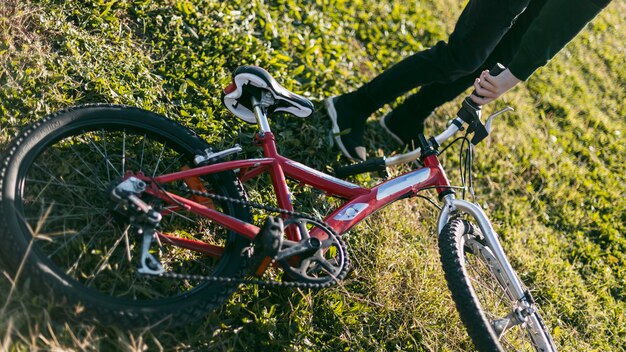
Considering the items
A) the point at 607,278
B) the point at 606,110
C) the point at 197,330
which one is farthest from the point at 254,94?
the point at 606,110

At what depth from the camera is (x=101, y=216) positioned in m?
3.14

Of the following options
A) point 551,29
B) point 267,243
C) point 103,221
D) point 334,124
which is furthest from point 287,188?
point 551,29

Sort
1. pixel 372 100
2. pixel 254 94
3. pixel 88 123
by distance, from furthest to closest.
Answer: pixel 372 100 < pixel 254 94 < pixel 88 123

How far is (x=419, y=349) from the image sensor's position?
345 centimetres

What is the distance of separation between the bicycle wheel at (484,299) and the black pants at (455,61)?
0.97 m

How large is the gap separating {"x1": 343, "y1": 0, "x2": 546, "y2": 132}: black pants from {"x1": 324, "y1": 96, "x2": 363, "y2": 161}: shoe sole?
0.34 feet

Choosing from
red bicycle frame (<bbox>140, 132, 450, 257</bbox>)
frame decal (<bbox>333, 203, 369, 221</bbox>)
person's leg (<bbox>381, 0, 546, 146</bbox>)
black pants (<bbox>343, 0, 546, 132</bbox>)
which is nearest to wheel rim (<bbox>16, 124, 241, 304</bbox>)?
red bicycle frame (<bbox>140, 132, 450, 257</bbox>)

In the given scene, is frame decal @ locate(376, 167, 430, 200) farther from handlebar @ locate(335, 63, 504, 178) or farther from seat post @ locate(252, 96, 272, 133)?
seat post @ locate(252, 96, 272, 133)

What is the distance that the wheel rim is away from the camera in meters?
2.92

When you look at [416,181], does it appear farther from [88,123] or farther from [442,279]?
[88,123]

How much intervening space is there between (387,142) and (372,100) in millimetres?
477

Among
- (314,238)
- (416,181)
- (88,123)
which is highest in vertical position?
(88,123)

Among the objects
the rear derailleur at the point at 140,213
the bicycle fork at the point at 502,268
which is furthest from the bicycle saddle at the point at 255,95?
the bicycle fork at the point at 502,268

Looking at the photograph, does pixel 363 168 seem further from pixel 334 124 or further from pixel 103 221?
pixel 103 221
